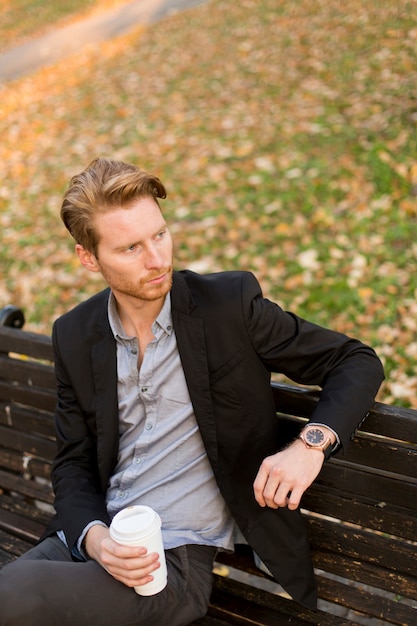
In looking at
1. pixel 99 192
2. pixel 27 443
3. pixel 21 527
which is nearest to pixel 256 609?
pixel 21 527

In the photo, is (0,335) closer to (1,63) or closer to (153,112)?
(153,112)

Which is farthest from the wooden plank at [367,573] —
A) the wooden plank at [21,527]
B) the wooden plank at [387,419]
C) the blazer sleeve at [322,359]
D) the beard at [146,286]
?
the wooden plank at [21,527]

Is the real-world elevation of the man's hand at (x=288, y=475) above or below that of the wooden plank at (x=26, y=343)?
below

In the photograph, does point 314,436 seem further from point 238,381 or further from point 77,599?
point 77,599

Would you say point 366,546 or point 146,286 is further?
point 366,546

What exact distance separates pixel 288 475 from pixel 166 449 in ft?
1.87

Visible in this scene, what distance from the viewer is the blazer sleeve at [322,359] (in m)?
2.29

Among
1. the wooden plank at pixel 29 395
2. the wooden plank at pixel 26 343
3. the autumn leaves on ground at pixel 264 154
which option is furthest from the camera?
the autumn leaves on ground at pixel 264 154

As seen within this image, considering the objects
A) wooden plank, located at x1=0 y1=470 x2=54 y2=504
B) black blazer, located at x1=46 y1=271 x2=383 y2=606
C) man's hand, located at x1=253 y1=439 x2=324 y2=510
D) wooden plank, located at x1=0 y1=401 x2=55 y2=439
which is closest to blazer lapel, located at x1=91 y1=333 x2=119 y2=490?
black blazer, located at x1=46 y1=271 x2=383 y2=606

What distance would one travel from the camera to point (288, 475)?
2197 millimetres

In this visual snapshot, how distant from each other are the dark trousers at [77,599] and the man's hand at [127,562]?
2.5 inches

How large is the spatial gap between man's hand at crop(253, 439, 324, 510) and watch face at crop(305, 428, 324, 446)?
0.02 m

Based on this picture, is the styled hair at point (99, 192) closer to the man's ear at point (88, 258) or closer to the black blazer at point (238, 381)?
the man's ear at point (88, 258)

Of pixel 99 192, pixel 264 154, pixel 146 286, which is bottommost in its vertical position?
pixel 264 154
